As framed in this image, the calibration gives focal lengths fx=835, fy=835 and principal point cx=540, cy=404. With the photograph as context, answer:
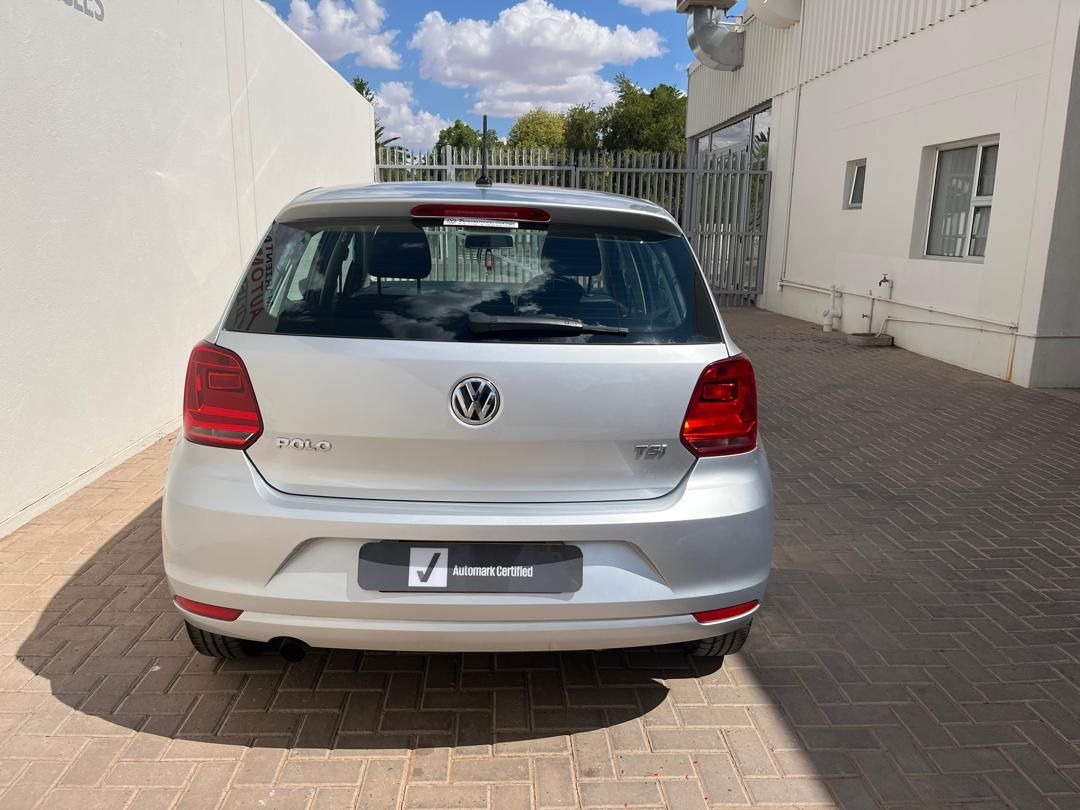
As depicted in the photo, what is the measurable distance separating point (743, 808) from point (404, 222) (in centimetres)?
201

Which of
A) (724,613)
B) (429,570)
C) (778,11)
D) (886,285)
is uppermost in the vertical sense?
(778,11)

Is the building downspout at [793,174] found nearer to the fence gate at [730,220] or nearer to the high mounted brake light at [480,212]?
the fence gate at [730,220]

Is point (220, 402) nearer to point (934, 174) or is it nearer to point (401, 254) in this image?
point (401, 254)

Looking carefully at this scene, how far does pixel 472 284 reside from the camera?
101 inches

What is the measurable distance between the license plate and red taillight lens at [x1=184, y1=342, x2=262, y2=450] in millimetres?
493

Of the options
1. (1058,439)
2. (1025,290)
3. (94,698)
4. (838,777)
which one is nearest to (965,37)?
(1025,290)

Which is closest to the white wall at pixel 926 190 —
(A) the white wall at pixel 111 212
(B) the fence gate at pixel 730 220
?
(B) the fence gate at pixel 730 220

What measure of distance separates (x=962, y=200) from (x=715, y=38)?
9698 mm

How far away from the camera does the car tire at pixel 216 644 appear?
110 inches

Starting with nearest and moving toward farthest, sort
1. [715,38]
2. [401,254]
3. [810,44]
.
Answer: [401,254] → [810,44] → [715,38]

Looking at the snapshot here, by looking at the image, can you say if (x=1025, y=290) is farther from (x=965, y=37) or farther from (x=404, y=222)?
(x=404, y=222)

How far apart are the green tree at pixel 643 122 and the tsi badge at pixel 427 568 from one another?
49.6 m

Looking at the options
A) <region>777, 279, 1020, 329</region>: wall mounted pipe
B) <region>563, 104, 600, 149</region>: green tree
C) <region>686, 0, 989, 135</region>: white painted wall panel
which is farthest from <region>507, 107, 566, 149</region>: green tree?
<region>777, 279, 1020, 329</region>: wall mounted pipe

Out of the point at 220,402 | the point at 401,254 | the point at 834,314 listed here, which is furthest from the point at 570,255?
the point at 834,314
